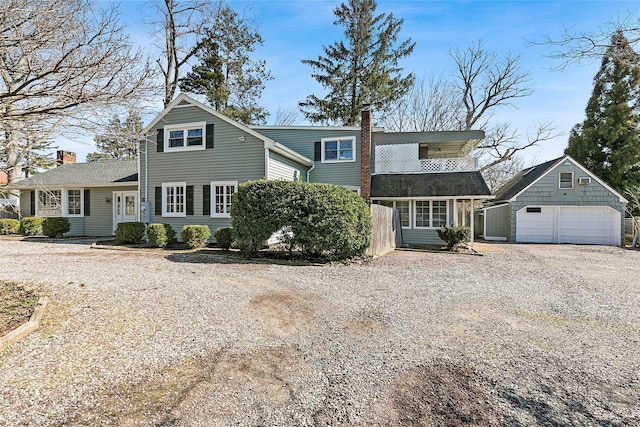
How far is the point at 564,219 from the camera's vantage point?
725 inches

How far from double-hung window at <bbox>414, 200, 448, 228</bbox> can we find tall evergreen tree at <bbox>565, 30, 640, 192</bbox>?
13958 millimetres

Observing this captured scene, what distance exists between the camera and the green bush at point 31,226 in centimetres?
1656

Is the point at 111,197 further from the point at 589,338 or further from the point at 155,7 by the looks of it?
the point at 589,338

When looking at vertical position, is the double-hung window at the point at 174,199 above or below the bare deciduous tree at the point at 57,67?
below

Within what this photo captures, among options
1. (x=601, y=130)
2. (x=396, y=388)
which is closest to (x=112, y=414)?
(x=396, y=388)

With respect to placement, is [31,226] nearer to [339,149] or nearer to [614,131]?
[339,149]

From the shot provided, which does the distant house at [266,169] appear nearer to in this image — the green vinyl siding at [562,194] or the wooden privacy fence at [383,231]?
the wooden privacy fence at [383,231]

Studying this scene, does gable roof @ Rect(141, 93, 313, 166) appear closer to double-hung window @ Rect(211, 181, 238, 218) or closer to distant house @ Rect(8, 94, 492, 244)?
distant house @ Rect(8, 94, 492, 244)

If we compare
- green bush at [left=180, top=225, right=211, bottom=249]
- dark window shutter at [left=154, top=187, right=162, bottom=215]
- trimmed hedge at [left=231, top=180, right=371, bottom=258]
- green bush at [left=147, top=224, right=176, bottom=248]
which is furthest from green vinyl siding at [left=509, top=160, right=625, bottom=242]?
dark window shutter at [left=154, top=187, right=162, bottom=215]

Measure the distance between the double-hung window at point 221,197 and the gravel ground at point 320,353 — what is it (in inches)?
250

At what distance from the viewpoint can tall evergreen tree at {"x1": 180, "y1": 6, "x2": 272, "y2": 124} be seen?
973 inches

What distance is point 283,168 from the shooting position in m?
14.7

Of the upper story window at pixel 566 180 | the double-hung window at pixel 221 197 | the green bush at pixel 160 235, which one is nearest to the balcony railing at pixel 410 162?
the upper story window at pixel 566 180

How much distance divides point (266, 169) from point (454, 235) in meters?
8.11
